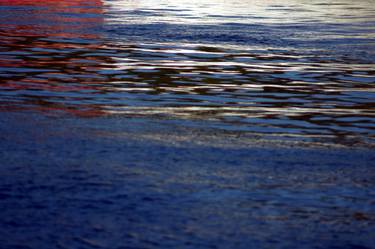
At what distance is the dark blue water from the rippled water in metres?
0.03

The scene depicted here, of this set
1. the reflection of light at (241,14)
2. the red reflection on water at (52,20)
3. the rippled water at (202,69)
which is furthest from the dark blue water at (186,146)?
the reflection of light at (241,14)

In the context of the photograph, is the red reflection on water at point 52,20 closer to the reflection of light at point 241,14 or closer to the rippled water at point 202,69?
the rippled water at point 202,69

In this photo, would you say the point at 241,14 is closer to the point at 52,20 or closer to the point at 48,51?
the point at 52,20

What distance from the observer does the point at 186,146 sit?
20.6ft

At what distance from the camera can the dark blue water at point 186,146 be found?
13.8ft

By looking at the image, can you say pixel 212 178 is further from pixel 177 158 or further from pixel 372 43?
pixel 372 43

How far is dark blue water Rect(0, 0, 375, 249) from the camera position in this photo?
420 centimetres

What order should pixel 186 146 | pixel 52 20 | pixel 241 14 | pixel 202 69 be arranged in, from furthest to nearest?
pixel 241 14
pixel 52 20
pixel 202 69
pixel 186 146

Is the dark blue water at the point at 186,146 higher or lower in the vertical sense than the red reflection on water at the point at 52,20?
higher

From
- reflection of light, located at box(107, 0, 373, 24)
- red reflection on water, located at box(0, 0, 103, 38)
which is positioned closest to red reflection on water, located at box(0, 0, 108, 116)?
red reflection on water, located at box(0, 0, 103, 38)

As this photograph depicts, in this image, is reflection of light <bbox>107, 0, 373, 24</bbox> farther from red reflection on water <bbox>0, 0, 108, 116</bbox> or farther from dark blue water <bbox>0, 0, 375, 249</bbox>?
dark blue water <bbox>0, 0, 375, 249</bbox>

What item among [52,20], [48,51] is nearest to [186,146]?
[48,51]

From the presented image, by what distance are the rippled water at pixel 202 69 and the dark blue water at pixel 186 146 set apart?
0.11 feet

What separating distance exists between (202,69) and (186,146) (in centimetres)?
555
